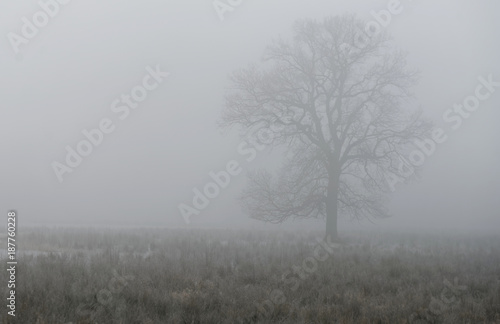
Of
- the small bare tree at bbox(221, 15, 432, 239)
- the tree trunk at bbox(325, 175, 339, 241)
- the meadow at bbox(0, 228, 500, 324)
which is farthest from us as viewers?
the tree trunk at bbox(325, 175, 339, 241)

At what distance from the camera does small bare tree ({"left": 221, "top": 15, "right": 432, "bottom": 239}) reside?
19.6 metres

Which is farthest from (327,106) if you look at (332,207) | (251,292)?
(251,292)

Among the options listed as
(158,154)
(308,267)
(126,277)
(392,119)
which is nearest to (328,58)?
(392,119)

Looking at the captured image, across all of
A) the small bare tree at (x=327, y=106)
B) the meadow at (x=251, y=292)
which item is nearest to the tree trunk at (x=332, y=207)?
the small bare tree at (x=327, y=106)

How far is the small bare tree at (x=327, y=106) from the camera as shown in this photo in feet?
64.2

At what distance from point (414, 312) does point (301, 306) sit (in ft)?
5.86

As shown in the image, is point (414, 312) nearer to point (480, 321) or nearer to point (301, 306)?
point (480, 321)

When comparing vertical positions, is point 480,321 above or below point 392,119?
below

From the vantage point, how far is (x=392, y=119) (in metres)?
19.9

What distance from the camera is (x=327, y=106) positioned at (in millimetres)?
20328

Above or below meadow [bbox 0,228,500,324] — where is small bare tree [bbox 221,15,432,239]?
above

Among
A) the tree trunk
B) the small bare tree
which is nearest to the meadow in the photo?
the tree trunk

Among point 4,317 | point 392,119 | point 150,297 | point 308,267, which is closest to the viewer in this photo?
point 4,317

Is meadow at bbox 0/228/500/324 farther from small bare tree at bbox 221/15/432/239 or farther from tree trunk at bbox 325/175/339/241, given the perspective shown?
small bare tree at bbox 221/15/432/239
